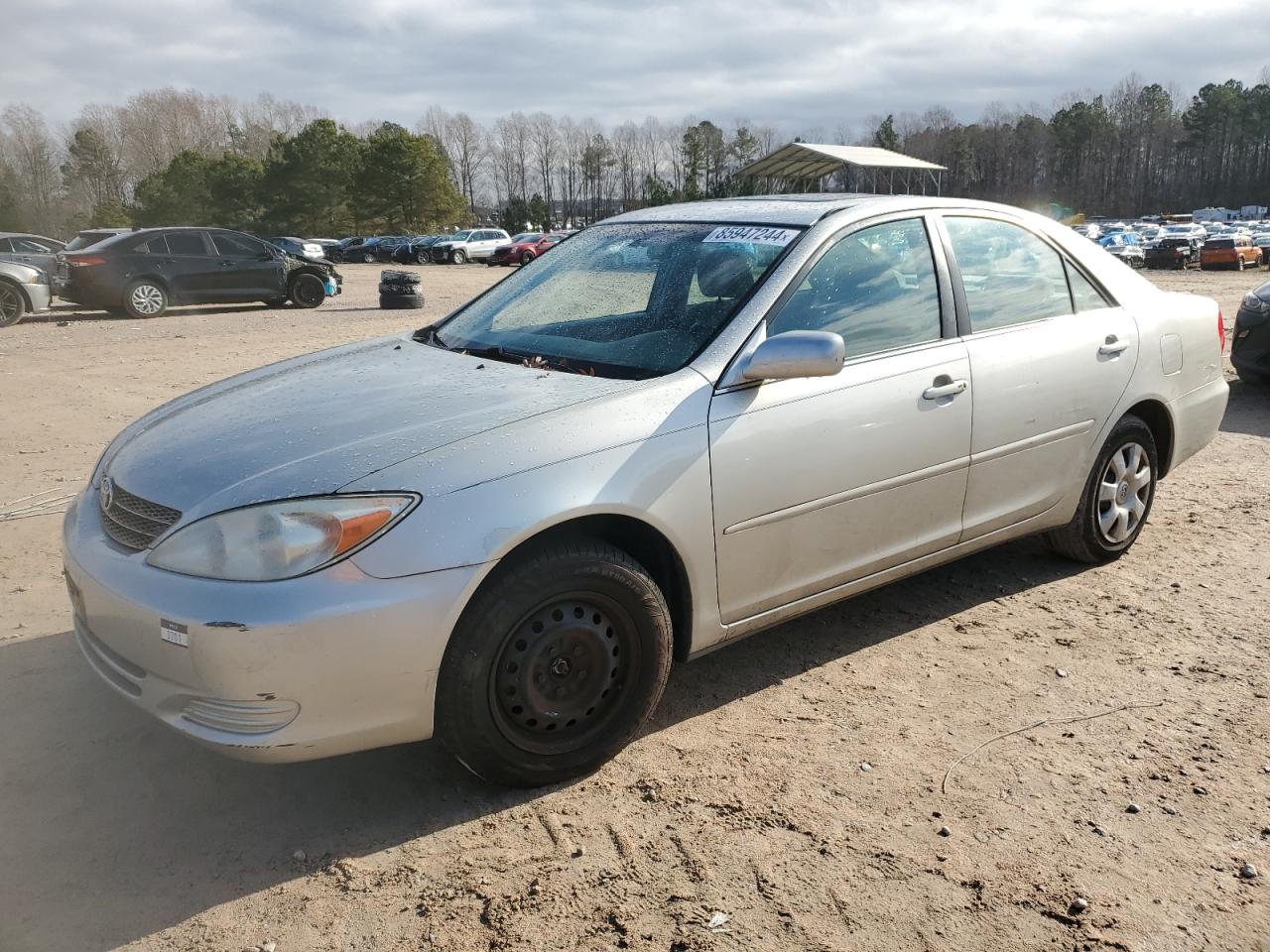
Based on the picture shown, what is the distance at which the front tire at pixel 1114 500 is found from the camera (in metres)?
4.44

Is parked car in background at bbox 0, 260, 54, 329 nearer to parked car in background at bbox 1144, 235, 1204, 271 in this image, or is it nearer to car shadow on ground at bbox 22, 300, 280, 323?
car shadow on ground at bbox 22, 300, 280, 323

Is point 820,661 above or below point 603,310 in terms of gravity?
below

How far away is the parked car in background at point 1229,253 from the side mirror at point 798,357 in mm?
40057

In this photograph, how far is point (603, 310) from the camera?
12.7 ft

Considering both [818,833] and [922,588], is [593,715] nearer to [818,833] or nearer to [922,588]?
[818,833]

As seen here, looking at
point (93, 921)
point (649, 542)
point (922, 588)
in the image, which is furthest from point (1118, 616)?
point (93, 921)

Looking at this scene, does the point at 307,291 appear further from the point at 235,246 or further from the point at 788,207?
the point at 788,207

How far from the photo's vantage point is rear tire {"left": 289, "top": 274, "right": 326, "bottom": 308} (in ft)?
65.2

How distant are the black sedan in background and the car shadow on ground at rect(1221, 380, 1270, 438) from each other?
191 mm

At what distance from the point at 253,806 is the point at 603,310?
2096 millimetres

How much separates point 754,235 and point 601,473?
1.30 m

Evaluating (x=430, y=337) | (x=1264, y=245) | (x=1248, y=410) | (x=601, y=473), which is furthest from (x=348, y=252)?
(x=601, y=473)

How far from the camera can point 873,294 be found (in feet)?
12.0

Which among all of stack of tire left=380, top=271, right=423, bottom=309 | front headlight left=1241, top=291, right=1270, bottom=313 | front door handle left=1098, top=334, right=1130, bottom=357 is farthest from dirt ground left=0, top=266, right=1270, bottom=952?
stack of tire left=380, top=271, right=423, bottom=309
